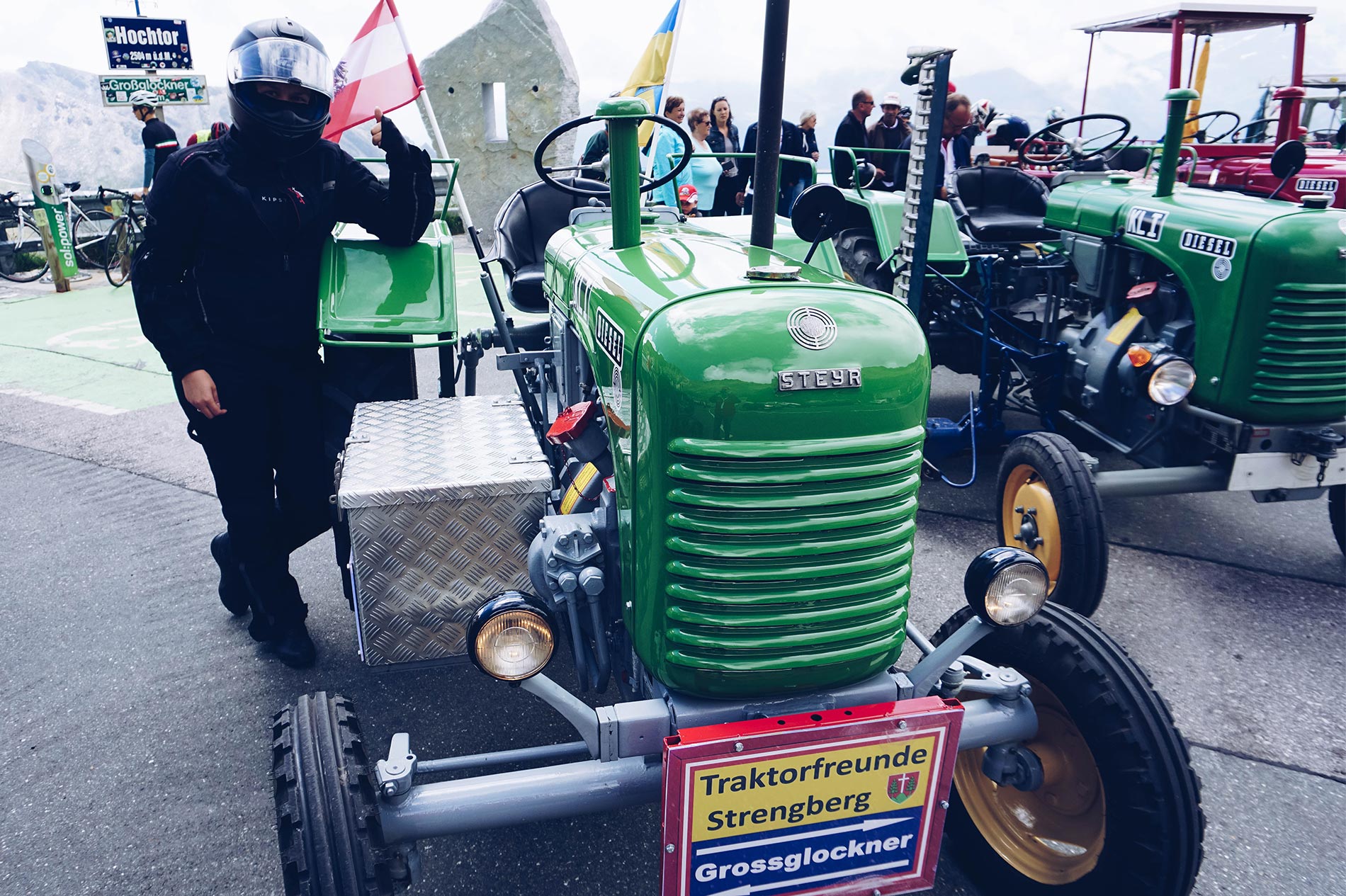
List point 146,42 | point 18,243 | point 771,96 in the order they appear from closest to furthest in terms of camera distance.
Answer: point 771,96 → point 18,243 → point 146,42

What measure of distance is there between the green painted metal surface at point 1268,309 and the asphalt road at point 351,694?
0.77 meters

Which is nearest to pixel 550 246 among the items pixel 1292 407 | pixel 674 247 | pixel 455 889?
pixel 674 247

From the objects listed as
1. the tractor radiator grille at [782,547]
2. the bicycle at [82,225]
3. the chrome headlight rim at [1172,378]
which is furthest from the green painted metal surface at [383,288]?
the bicycle at [82,225]

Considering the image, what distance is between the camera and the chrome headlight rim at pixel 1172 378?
3414 mm

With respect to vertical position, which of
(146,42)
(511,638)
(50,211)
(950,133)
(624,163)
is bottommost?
(511,638)

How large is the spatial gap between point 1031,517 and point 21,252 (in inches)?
473

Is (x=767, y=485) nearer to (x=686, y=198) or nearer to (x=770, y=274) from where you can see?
(x=770, y=274)

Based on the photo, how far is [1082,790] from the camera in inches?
80.1

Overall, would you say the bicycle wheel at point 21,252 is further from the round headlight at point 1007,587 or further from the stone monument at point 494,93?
the round headlight at point 1007,587

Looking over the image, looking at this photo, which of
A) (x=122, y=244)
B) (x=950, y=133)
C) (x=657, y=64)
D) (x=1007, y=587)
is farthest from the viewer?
(x=122, y=244)

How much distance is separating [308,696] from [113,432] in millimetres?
4364

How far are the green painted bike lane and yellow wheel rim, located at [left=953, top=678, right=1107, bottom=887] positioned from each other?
5.59 metres

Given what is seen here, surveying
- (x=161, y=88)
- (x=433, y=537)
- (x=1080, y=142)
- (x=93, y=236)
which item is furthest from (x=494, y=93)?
(x=433, y=537)

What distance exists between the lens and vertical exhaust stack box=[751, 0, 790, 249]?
2326mm
